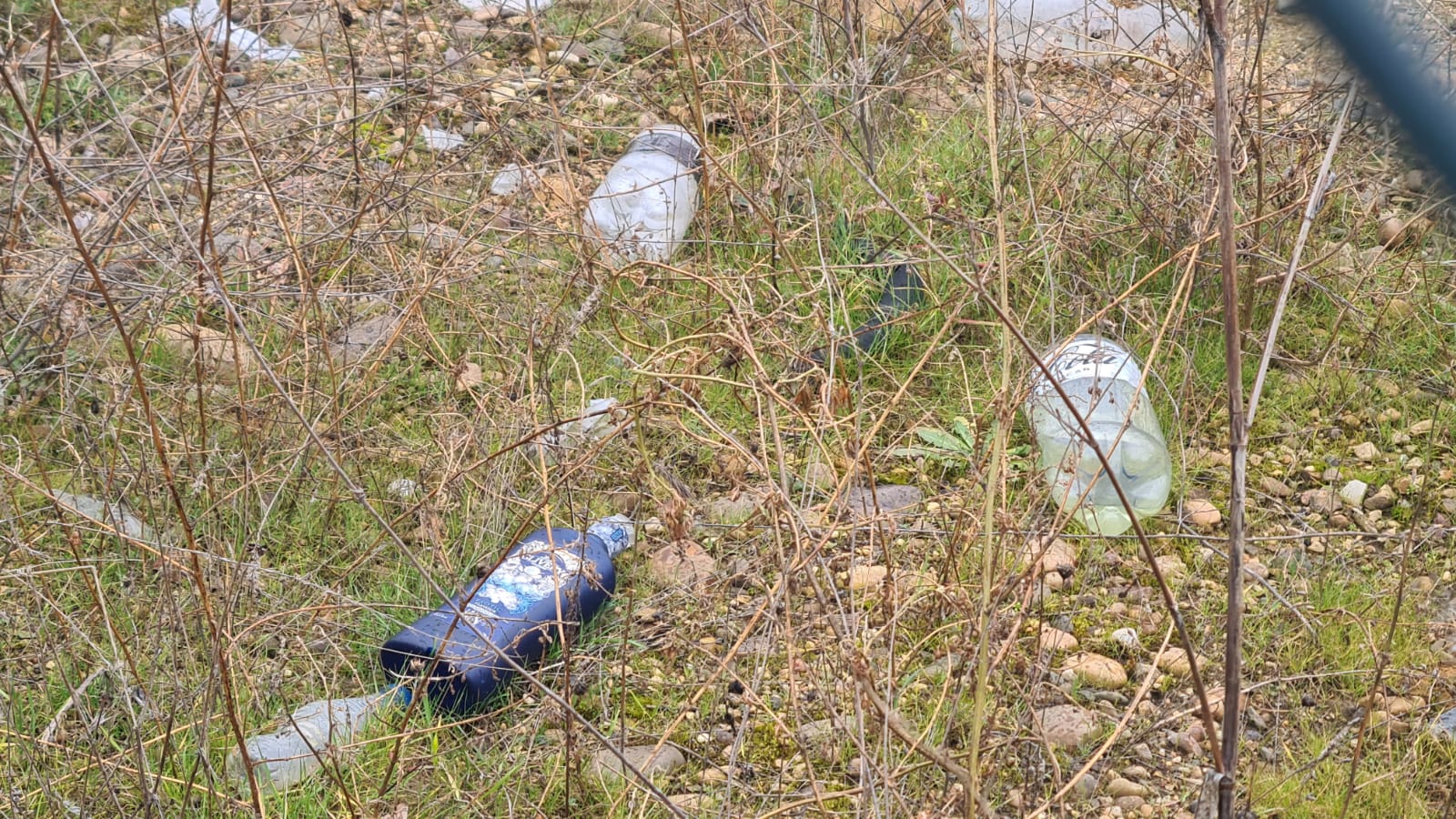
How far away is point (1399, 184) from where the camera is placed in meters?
3.17

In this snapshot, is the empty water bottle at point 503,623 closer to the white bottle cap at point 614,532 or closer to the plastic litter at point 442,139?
the white bottle cap at point 614,532

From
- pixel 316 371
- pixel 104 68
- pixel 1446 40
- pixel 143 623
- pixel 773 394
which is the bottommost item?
pixel 143 623

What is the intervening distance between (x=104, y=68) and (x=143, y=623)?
2221mm

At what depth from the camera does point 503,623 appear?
7.20 feet

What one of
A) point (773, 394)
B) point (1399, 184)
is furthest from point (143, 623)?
point (1399, 184)

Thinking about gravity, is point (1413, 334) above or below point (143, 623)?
above

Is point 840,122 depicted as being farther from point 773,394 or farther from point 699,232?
point 773,394

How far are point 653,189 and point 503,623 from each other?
1.76 metres

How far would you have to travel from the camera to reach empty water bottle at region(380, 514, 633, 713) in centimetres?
205

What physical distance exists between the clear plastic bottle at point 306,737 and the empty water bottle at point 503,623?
0.24 ft

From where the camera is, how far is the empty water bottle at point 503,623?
2.05 metres

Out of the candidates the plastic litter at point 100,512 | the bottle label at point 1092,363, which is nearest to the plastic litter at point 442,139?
the plastic litter at point 100,512

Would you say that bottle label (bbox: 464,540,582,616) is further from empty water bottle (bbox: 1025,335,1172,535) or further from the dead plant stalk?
the dead plant stalk

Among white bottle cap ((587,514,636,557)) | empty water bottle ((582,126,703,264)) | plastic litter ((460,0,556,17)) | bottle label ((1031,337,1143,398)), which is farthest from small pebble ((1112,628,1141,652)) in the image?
plastic litter ((460,0,556,17))
